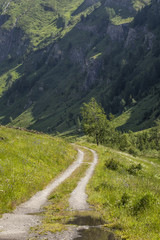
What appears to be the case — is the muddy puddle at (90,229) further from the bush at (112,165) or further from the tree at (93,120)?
the tree at (93,120)

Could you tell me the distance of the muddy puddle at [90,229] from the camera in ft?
36.4

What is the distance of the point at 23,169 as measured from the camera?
2347 centimetres

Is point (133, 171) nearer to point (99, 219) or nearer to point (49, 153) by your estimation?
point (49, 153)

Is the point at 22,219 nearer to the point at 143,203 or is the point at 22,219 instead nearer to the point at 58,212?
the point at 58,212

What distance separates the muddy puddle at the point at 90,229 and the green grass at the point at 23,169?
564 centimetres

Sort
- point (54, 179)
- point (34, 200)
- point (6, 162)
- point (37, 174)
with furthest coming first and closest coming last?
point (54, 179) → point (37, 174) → point (6, 162) → point (34, 200)

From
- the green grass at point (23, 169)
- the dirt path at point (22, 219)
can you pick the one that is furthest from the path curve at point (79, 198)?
the green grass at point (23, 169)

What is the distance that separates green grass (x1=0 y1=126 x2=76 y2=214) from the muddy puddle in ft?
18.5

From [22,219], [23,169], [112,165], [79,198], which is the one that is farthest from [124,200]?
[112,165]

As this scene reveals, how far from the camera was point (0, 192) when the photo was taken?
17.3m

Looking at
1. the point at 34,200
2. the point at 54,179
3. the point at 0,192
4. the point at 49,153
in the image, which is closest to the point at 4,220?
the point at 0,192

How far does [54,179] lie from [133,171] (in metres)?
13.4

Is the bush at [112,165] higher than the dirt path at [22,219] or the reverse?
the reverse

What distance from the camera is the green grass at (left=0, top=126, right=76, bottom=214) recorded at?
707 inches
